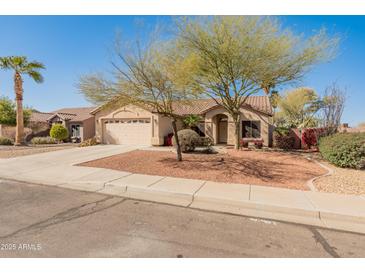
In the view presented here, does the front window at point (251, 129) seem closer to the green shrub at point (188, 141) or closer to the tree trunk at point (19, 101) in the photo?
the green shrub at point (188, 141)

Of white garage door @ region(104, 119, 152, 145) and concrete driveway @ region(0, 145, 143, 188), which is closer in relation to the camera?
concrete driveway @ region(0, 145, 143, 188)

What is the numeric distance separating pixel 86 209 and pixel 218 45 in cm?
954

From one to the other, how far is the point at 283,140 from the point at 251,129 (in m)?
2.69

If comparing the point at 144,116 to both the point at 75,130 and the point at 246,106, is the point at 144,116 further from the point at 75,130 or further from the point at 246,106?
the point at 75,130

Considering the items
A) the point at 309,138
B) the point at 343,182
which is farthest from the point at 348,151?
the point at 309,138

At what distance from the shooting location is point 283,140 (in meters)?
16.4

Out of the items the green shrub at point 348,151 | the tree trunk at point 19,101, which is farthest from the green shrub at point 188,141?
the tree trunk at point 19,101

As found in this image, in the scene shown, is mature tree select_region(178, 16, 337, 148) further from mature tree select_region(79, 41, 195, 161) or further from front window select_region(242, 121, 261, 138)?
front window select_region(242, 121, 261, 138)

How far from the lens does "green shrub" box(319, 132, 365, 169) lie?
8.60 metres

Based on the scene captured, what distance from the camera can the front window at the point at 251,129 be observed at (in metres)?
17.0

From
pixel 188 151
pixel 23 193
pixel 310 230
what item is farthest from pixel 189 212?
pixel 188 151

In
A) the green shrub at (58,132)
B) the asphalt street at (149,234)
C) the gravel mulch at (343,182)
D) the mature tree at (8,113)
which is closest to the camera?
the asphalt street at (149,234)

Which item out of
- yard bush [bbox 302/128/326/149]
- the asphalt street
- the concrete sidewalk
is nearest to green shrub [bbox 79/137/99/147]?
the concrete sidewalk

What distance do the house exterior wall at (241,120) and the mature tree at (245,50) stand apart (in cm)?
490
